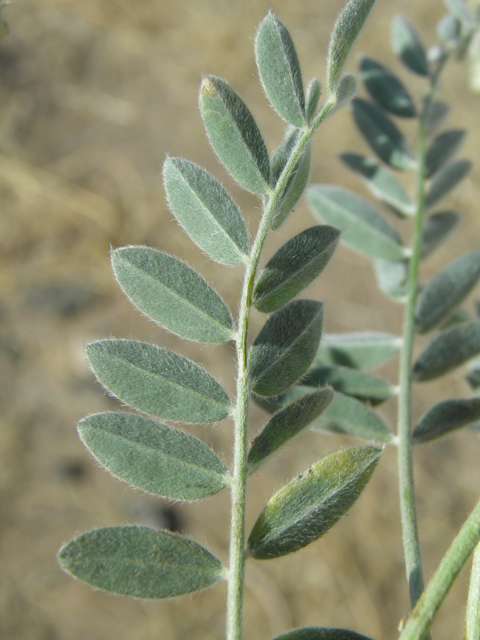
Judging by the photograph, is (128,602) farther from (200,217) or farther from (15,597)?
(200,217)

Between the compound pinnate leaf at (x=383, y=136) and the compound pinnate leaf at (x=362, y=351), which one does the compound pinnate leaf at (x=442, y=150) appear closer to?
the compound pinnate leaf at (x=383, y=136)

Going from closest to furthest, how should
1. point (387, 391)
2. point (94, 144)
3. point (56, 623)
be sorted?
point (387, 391) → point (56, 623) → point (94, 144)

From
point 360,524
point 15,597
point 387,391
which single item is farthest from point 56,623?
point 387,391

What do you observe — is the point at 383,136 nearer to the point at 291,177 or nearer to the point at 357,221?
the point at 357,221

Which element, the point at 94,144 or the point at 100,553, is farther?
the point at 94,144

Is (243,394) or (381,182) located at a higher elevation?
(381,182)

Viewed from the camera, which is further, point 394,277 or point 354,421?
point 394,277

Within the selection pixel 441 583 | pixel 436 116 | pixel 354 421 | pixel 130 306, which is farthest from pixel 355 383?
pixel 130 306
